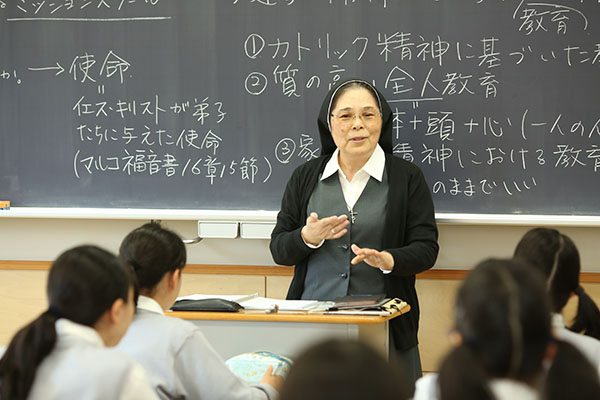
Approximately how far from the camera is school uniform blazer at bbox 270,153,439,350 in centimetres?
311

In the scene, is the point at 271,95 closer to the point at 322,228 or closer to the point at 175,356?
the point at 322,228

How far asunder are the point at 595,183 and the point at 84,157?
110 inches

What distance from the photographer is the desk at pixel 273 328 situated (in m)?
2.57

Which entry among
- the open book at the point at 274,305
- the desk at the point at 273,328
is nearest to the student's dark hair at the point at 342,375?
the desk at the point at 273,328

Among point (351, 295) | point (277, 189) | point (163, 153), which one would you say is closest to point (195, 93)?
point (163, 153)

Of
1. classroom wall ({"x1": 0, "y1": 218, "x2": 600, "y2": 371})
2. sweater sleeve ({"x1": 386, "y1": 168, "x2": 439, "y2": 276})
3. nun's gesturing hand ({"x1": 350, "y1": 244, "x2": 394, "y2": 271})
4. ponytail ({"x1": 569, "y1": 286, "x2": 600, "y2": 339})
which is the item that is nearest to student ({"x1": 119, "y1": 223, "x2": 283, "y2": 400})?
nun's gesturing hand ({"x1": 350, "y1": 244, "x2": 394, "y2": 271})

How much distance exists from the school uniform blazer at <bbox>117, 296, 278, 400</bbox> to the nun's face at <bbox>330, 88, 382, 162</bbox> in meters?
1.47

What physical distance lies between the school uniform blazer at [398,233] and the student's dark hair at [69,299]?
147 centimetres

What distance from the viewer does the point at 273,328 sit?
2.61 metres

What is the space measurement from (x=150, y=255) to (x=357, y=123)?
1.37m

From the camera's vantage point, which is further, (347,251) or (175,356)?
(347,251)

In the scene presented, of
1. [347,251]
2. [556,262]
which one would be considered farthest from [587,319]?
[347,251]

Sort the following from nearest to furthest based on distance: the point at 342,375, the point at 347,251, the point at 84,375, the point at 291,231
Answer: the point at 342,375 → the point at 84,375 → the point at 347,251 → the point at 291,231

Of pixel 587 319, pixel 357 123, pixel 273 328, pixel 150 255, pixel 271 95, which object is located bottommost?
pixel 273 328
